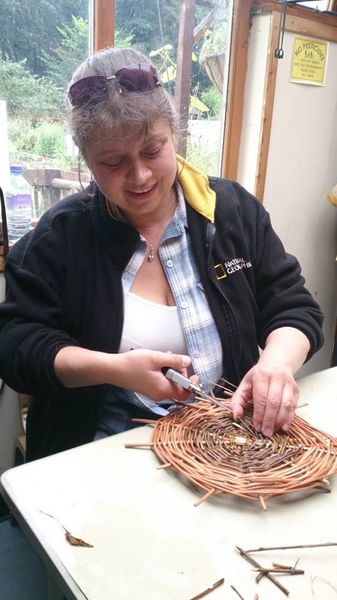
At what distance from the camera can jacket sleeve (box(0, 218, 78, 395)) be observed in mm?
896

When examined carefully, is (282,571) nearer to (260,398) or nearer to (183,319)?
(260,398)

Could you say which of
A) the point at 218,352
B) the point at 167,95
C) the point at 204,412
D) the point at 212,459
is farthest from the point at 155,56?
the point at 212,459

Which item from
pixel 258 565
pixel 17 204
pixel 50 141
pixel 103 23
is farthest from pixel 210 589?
pixel 103 23

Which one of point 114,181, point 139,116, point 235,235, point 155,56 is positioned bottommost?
point 235,235

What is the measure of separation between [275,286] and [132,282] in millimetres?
299

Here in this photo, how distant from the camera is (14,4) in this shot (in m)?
1.34

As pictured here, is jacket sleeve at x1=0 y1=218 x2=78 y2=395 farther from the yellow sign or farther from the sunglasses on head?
the yellow sign

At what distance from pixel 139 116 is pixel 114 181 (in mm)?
119

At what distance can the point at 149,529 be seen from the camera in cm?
59

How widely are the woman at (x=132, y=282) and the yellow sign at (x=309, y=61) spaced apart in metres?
0.93

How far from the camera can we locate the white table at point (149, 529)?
0.52 m

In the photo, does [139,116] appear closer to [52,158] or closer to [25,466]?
[25,466]

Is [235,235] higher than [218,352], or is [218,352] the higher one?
[235,235]

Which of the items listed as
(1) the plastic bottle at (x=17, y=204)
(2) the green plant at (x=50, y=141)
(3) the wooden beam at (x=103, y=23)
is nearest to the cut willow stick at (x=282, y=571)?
(1) the plastic bottle at (x=17, y=204)
